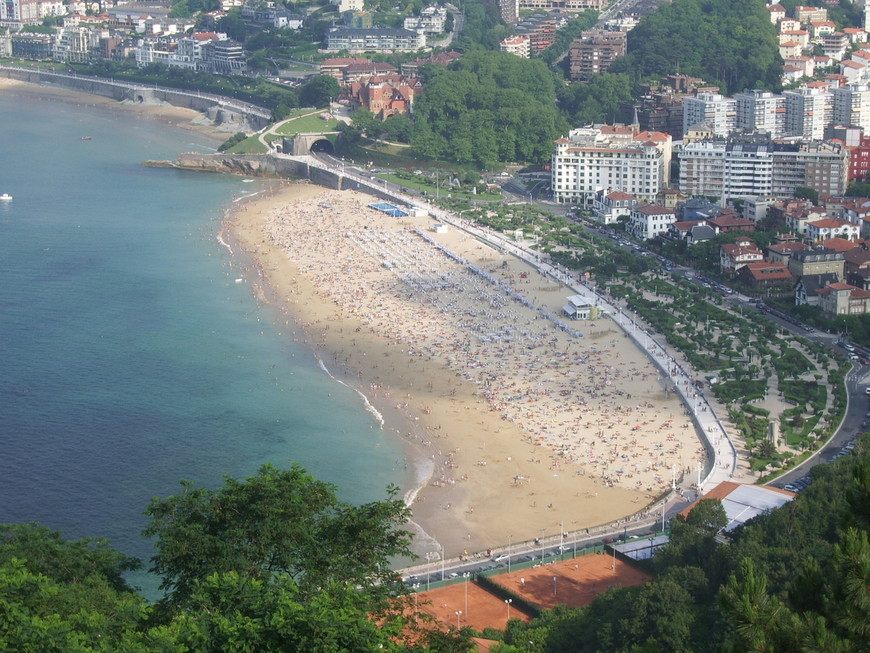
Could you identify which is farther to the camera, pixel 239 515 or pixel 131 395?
pixel 131 395

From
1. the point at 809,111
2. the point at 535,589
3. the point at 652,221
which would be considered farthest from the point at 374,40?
the point at 535,589

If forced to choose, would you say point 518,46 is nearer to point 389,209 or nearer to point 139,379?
point 389,209

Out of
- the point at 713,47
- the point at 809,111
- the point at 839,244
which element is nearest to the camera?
the point at 839,244

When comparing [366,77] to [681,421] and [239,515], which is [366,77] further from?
[239,515]

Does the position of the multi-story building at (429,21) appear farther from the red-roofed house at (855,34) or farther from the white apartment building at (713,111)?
the white apartment building at (713,111)

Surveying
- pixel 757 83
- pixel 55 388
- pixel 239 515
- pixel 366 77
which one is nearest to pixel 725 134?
pixel 757 83
